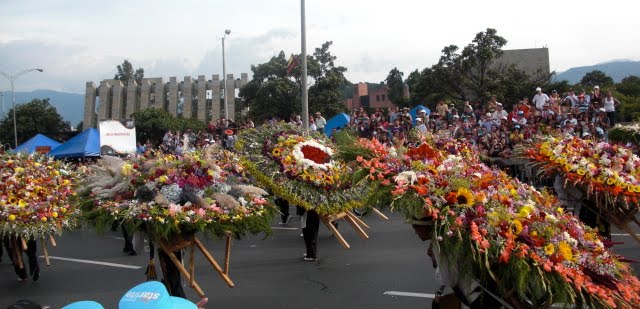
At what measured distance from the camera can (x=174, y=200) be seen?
628 centimetres

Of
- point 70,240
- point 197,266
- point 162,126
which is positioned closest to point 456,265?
point 197,266

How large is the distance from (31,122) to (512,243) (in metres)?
60.8

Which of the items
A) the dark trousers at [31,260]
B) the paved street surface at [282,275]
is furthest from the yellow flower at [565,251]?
the dark trousers at [31,260]

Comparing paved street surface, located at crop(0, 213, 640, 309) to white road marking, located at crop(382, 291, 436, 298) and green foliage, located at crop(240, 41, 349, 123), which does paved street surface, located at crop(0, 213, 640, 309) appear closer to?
white road marking, located at crop(382, 291, 436, 298)

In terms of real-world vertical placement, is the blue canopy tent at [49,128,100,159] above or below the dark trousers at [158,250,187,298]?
above

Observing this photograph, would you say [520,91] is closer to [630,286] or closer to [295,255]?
[295,255]

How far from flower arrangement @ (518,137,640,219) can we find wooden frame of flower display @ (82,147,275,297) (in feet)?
13.3

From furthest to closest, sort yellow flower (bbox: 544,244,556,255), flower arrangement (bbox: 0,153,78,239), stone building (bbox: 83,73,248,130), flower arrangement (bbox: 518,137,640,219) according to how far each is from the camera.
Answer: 1. stone building (bbox: 83,73,248,130)
2. flower arrangement (bbox: 0,153,78,239)
3. flower arrangement (bbox: 518,137,640,219)
4. yellow flower (bbox: 544,244,556,255)

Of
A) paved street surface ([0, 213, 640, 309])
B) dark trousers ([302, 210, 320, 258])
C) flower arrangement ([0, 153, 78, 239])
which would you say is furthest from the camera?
dark trousers ([302, 210, 320, 258])

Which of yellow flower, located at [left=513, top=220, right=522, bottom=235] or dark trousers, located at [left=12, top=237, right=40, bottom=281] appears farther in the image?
dark trousers, located at [left=12, top=237, right=40, bottom=281]

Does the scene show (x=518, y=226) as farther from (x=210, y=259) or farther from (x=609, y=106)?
(x=609, y=106)

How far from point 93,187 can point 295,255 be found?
4.58 meters

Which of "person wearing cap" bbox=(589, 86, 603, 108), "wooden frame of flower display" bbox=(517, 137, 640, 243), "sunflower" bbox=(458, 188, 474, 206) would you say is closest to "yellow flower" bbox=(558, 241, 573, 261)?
"sunflower" bbox=(458, 188, 474, 206)

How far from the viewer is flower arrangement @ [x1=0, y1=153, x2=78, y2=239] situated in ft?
26.9
